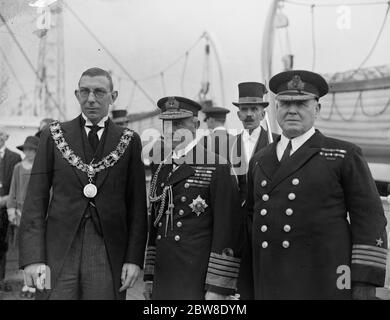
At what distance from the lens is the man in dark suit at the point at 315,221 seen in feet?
6.17

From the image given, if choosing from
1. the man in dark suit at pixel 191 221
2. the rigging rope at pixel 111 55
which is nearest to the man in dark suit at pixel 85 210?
the man in dark suit at pixel 191 221

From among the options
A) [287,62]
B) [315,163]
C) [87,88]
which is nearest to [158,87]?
[87,88]

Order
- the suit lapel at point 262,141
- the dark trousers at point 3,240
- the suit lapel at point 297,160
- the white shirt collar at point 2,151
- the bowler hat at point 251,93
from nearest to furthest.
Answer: the suit lapel at point 297,160 < the bowler hat at point 251,93 < the suit lapel at point 262,141 < the white shirt collar at point 2,151 < the dark trousers at point 3,240

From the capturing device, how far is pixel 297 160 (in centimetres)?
201

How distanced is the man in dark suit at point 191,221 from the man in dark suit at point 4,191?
1.83m

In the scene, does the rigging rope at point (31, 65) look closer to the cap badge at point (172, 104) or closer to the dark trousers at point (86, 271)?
the cap badge at point (172, 104)

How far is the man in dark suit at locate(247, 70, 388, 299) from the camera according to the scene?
1.88 m

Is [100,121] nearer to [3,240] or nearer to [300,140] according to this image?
[300,140]

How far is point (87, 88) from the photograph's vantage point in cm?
211

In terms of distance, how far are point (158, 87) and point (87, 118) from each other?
522mm

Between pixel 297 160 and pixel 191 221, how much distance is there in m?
0.54

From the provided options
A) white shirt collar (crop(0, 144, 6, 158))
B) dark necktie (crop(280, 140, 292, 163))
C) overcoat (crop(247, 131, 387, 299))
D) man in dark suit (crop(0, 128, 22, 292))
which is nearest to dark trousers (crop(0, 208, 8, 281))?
man in dark suit (crop(0, 128, 22, 292))
